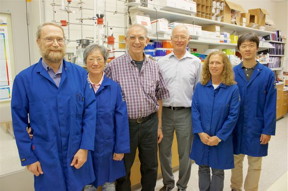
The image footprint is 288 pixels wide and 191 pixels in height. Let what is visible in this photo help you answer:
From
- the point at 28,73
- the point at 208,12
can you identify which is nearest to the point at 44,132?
the point at 28,73

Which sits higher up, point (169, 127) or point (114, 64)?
point (114, 64)

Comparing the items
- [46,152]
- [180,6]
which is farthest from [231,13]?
[46,152]

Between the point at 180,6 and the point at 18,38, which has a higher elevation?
the point at 180,6

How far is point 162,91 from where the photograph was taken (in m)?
2.09

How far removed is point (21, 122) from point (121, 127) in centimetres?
66

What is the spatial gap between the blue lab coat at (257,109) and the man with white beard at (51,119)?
1.33 metres

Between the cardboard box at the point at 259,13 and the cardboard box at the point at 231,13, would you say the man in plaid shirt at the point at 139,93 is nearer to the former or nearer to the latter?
the cardboard box at the point at 231,13

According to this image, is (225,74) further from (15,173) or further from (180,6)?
(15,173)

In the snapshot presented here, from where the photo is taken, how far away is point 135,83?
1.87 m

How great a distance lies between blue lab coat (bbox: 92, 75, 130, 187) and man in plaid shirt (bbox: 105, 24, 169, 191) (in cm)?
13

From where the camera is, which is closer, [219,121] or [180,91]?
[219,121]

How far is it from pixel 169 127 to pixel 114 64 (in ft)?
2.72

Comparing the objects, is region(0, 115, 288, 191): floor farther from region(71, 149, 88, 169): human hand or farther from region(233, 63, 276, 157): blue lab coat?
region(71, 149, 88, 169): human hand

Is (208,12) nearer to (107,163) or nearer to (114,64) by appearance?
(114,64)
